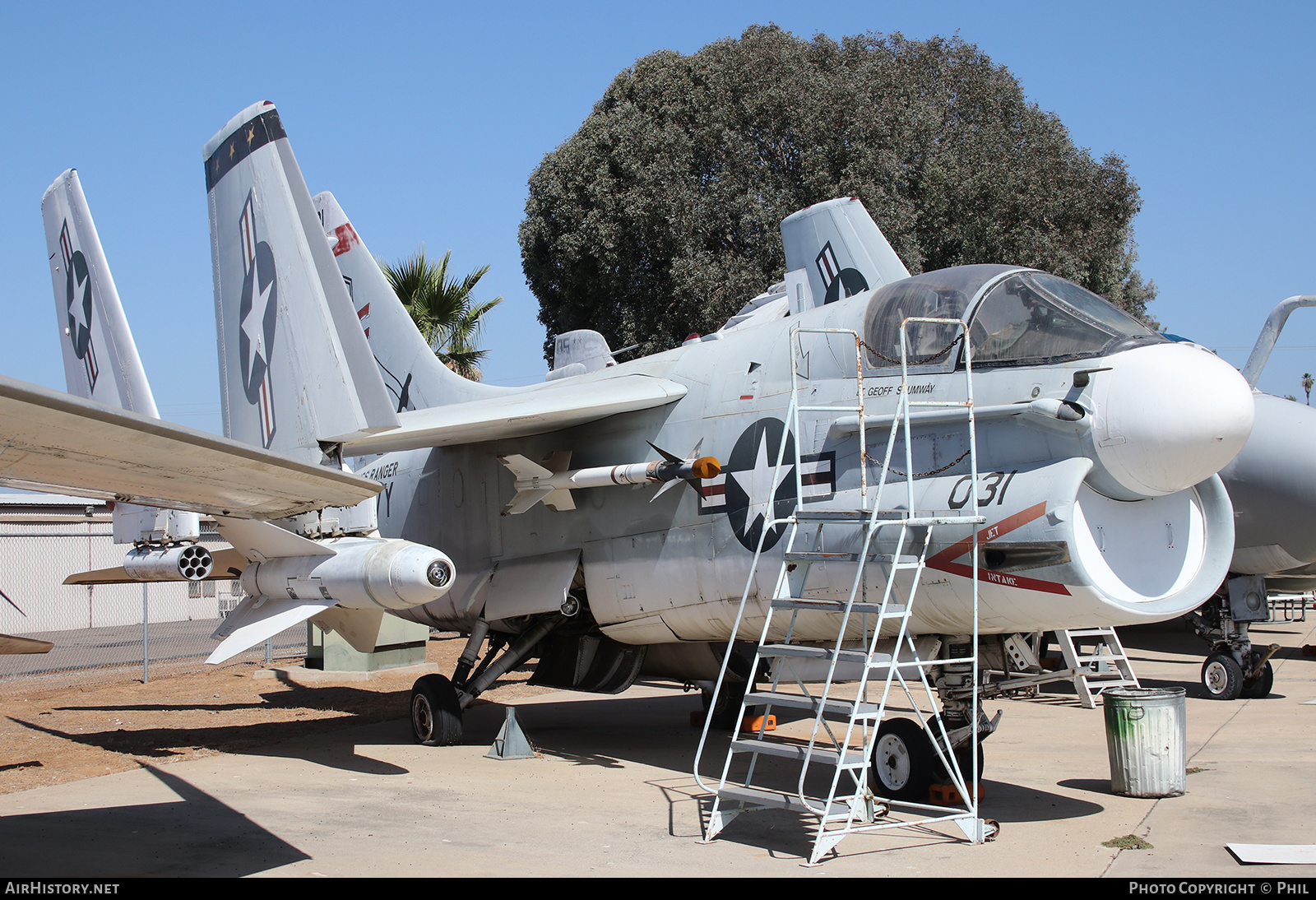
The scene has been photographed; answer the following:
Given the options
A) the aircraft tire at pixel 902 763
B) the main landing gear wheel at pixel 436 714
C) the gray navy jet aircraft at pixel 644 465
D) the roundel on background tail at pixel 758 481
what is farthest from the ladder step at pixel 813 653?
the main landing gear wheel at pixel 436 714

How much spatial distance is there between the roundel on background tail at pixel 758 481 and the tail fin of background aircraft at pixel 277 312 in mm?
2789

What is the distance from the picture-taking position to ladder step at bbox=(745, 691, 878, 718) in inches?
249

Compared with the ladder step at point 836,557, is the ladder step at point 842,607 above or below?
below

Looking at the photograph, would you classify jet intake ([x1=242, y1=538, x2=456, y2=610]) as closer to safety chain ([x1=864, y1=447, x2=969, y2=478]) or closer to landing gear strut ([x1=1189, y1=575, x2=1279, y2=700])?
safety chain ([x1=864, y1=447, x2=969, y2=478])

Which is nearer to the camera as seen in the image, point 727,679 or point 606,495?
point 606,495

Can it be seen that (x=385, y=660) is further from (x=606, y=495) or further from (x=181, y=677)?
(x=606, y=495)

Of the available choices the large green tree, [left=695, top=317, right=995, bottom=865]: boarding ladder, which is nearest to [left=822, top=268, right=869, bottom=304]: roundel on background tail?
[left=695, top=317, right=995, bottom=865]: boarding ladder

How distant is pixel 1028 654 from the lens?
7695 millimetres

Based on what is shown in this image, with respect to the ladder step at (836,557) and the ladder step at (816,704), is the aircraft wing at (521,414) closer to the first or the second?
the ladder step at (836,557)

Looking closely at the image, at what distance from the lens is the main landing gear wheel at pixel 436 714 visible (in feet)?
35.1

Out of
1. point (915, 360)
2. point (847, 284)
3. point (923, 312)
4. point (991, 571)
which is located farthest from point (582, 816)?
point (847, 284)

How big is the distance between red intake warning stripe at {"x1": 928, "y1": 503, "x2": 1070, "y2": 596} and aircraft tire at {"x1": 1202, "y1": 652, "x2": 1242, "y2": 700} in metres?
8.25
